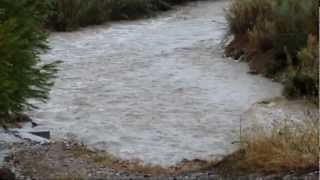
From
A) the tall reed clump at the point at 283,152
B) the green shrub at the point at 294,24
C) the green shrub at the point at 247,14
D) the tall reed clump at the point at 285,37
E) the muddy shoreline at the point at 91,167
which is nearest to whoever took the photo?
the tall reed clump at the point at 283,152

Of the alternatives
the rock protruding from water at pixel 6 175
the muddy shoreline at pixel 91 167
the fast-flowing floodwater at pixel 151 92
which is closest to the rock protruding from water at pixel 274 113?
the fast-flowing floodwater at pixel 151 92

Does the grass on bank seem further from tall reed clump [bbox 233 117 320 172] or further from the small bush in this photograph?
the small bush

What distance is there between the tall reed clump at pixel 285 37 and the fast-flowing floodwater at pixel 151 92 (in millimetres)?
382

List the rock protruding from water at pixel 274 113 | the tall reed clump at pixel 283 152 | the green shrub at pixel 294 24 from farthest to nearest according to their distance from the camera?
the green shrub at pixel 294 24, the rock protruding from water at pixel 274 113, the tall reed clump at pixel 283 152

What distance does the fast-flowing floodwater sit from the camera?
27.9 ft

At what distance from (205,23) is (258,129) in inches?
385

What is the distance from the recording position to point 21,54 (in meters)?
5.85

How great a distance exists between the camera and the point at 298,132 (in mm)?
6746

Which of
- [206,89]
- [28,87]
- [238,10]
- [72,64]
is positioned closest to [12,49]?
[28,87]

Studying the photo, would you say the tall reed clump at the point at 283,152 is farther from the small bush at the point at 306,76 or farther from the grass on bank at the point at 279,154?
the small bush at the point at 306,76

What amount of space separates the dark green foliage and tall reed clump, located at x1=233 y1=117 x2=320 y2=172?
1.85 meters

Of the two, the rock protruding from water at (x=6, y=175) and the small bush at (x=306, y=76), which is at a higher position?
the rock protruding from water at (x=6, y=175)

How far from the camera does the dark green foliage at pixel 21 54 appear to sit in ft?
17.9

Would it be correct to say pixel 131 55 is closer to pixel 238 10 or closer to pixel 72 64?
pixel 72 64
